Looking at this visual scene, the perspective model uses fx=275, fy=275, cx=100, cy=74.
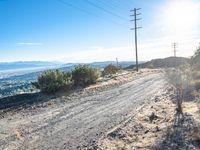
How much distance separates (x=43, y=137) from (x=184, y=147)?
5524 millimetres

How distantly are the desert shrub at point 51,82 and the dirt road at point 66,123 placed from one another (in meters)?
4.72

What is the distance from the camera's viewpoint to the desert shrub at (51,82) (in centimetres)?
2388

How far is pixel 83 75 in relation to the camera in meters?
28.4

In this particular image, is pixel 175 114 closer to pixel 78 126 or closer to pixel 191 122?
pixel 191 122

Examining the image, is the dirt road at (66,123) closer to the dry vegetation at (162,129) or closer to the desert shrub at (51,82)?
the dry vegetation at (162,129)

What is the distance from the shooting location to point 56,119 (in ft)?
47.3

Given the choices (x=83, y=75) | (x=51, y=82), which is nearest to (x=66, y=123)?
(x=51, y=82)

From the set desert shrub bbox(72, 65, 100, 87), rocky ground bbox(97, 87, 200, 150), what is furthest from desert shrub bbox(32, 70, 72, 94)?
rocky ground bbox(97, 87, 200, 150)

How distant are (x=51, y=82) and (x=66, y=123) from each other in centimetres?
1114

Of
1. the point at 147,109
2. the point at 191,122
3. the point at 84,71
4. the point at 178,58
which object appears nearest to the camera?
the point at 191,122

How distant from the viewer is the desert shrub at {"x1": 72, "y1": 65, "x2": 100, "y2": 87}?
2819 centimetres

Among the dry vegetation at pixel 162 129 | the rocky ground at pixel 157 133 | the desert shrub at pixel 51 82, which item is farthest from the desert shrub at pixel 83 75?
the rocky ground at pixel 157 133

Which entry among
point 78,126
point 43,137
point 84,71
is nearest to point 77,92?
point 84,71

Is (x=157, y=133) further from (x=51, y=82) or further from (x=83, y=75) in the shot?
(x=83, y=75)
